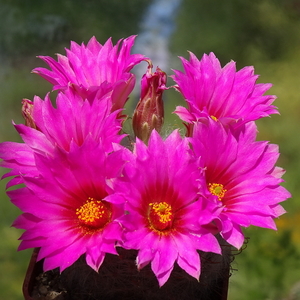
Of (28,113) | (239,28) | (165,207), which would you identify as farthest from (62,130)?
(239,28)

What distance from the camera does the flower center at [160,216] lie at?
2.02ft

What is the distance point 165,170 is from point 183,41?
2.15 meters

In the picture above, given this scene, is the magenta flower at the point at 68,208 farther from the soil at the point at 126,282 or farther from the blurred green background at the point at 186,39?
the blurred green background at the point at 186,39

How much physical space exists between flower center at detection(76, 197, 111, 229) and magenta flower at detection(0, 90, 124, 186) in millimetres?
87

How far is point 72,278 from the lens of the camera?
73 centimetres

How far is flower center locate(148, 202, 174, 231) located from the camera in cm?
62

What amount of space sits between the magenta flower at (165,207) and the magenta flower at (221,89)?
0.37ft

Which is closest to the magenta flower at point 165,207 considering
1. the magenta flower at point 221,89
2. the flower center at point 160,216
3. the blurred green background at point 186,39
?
the flower center at point 160,216

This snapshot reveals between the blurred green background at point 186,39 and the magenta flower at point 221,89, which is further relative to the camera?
the blurred green background at point 186,39

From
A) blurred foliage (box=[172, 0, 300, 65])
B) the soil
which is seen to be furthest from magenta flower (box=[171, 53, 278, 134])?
blurred foliage (box=[172, 0, 300, 65])

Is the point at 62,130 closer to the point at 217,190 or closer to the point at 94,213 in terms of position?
the point at 94,213

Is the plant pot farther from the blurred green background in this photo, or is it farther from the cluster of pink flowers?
the blurred green background

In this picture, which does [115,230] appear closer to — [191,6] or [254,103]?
[254,103]

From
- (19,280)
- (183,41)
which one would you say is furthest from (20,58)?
(19,280)
